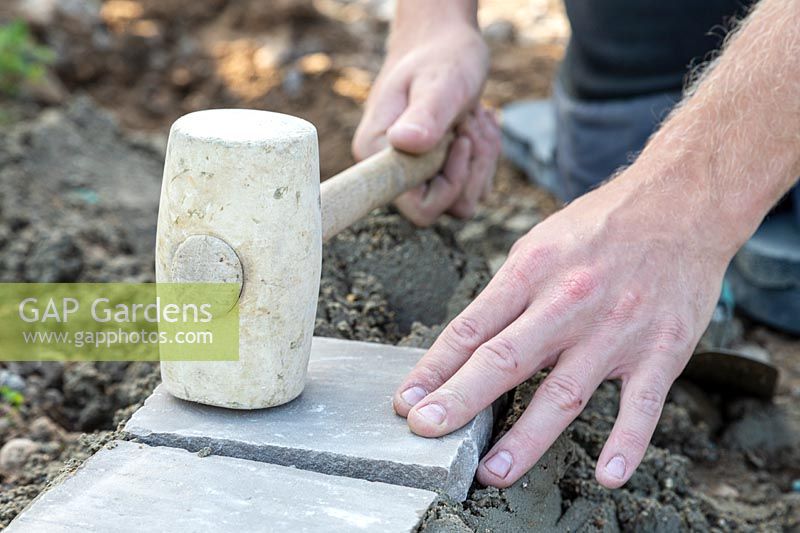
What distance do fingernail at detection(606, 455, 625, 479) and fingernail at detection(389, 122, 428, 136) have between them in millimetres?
1085

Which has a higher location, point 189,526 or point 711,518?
point 189,526

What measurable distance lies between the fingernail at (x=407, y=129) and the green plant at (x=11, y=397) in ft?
3.89

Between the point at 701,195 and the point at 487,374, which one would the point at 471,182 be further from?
the point at 487,374

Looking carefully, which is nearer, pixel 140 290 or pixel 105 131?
pixel 140 290

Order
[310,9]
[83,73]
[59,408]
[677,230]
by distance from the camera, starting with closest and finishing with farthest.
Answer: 1. [677,230]
2. [59,408]
3. [83,73]
4. [310,9]

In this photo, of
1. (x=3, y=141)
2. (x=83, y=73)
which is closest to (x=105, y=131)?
(x=3, y=141)

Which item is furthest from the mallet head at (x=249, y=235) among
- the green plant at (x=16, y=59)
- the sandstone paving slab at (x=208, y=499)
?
the green plant at (x=16, y=59)

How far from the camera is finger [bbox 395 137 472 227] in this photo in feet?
9.60

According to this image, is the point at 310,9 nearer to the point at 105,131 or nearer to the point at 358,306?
the point at 105,131

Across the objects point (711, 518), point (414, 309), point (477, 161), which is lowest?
point (711, 518)

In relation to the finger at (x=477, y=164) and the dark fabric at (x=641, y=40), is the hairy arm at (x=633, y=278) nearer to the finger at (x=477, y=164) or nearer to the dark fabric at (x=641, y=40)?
the finger at (x=477, y=164)

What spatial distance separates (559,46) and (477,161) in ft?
11.9

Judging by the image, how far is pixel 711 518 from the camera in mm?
2389

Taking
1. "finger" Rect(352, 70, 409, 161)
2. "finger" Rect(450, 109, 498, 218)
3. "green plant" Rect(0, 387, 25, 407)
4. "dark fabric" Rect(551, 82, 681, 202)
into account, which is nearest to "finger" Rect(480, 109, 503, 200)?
"finger" Rect(450, 109, 498, 218)
